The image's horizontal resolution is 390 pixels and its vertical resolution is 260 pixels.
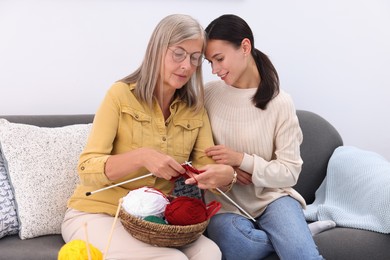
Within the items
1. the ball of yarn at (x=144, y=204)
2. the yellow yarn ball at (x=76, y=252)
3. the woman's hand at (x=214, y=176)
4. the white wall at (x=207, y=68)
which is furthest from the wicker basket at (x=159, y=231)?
the white wall at (x=207, y=68)

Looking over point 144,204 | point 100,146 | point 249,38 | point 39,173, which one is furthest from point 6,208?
point 249,38

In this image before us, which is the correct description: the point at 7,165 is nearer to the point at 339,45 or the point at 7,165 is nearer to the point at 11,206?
the point at 11,206

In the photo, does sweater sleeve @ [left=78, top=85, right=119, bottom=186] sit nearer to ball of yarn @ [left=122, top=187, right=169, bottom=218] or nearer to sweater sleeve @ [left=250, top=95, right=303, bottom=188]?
ball of yarn @ [left=122, top=187, right=169, bottom=218]

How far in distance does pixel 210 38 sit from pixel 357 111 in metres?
1.20

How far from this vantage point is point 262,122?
6.57ft

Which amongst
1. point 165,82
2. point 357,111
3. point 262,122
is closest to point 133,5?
point 165,82

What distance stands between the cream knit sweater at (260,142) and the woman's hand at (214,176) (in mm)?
114

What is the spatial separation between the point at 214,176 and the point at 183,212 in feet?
0.78

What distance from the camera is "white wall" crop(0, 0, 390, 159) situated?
2.28 meters

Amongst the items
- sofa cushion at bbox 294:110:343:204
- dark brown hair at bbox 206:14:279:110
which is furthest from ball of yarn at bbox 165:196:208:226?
sofa cushion at bbox 294:110:343:204

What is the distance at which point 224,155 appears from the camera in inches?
75.3

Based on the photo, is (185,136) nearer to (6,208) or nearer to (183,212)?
(183,212)

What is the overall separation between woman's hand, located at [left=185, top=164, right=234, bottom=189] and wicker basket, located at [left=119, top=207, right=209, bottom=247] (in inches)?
6.4

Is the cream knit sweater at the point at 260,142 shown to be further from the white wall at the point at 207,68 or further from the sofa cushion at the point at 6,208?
the sofa cushion at the point at 6,208
